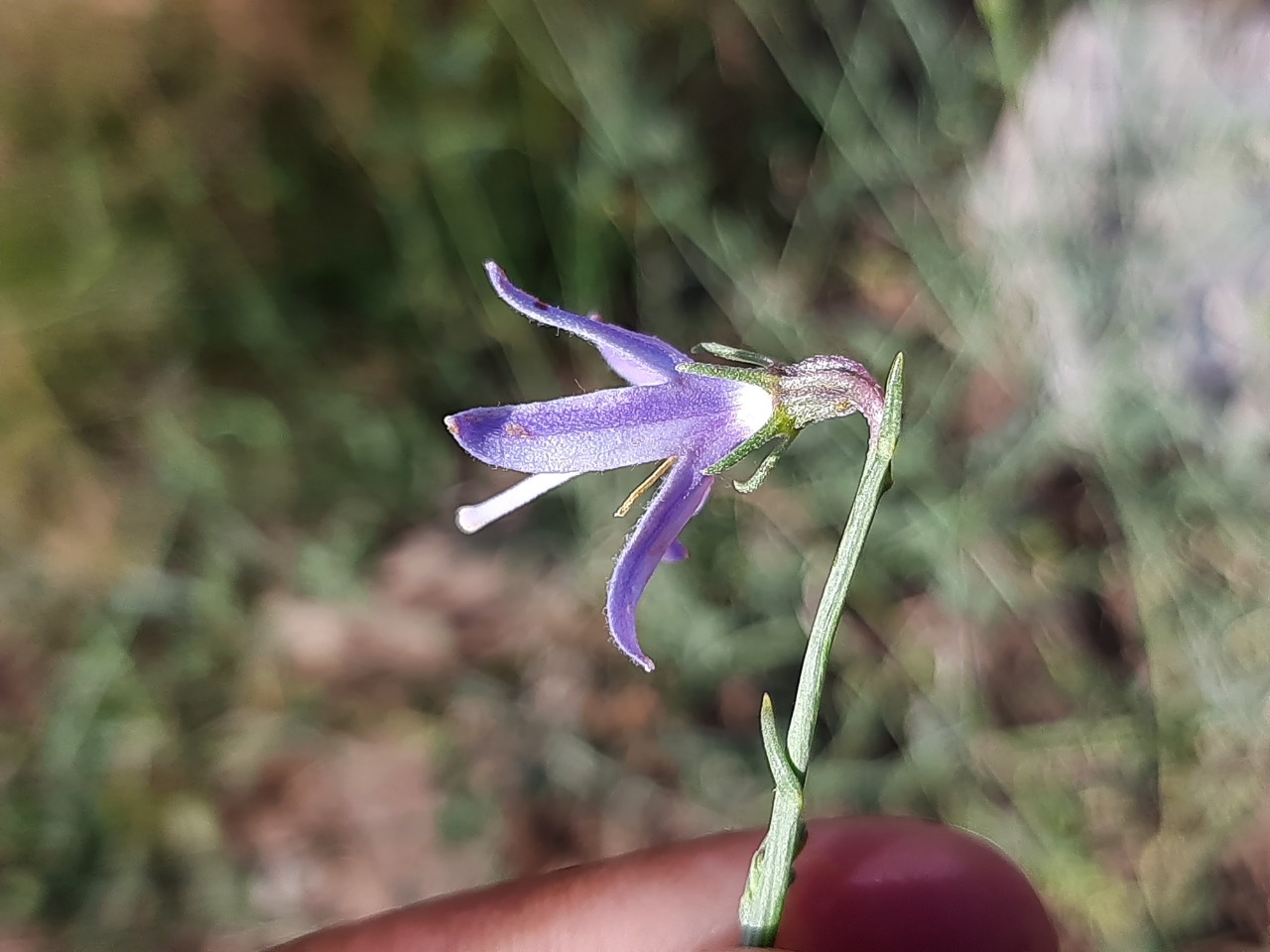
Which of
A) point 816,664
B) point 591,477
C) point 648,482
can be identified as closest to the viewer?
point 816,664

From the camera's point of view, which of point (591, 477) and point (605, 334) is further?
point (591, 477)

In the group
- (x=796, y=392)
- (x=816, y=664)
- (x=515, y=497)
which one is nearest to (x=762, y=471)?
(x=796, y=392)

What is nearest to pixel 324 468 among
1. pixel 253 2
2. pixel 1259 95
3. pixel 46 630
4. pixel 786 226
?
pixel 46 630

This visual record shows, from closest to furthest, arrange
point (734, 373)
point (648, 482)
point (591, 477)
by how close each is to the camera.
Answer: point (734, 373)
point (648, 482)
point (591, 477)

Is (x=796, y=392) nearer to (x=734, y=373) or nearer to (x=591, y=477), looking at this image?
(x=734, y=373)

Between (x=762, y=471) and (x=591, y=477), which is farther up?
(x=762, y=471)

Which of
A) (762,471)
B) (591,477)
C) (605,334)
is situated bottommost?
(591,477)
